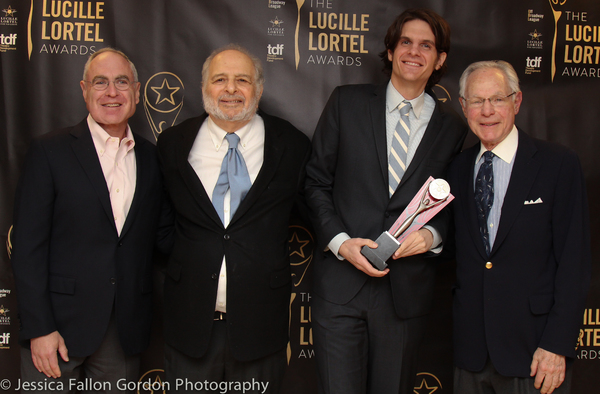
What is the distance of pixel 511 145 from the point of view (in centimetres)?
187

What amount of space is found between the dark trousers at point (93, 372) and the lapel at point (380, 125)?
1282 millimetres

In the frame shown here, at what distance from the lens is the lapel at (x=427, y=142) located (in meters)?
1.88

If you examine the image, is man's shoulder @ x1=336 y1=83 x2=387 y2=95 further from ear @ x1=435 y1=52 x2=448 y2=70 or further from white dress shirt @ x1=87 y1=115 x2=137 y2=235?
white dress shirt @ x1=87 y1=115 x2=137 y2=235

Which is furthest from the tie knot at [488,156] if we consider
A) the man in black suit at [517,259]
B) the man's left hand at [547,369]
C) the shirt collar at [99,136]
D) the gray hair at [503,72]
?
the shirt collar at [99,136]

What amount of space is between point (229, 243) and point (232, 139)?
458 millimetres

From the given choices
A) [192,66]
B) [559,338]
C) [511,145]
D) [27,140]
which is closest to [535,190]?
[511,145]

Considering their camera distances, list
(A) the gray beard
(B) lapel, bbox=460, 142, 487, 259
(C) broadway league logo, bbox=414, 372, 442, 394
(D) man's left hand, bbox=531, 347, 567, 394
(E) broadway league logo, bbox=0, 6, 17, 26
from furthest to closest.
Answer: (C) broadway league logo, bbox=414, 372, 442, 394 < (E) broadway league logo, bbox=0, 6, 17, 26 < (A) the gray beard < (B) lapel, bbox=460, 142, 487, 259 < (D) man's left hand, bbox=531, 347, 567, 394

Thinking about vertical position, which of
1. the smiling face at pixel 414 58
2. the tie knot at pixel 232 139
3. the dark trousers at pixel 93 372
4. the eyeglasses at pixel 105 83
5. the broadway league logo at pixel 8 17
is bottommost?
the dark trousers at pixel 93 372

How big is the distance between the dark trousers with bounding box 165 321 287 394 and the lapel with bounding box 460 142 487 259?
0.98 meters

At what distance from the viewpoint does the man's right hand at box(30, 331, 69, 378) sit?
1.84m

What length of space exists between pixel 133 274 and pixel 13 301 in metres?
1.01

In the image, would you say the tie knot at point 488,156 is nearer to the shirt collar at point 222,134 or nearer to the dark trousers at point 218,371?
the shirt collar at point 222,134

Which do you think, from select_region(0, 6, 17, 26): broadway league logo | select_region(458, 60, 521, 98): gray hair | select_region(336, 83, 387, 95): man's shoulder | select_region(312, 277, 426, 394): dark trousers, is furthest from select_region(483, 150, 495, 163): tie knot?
select_region(0, 6, 17, 26): broadway league logo

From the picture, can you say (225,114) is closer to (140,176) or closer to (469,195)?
(140,176)
